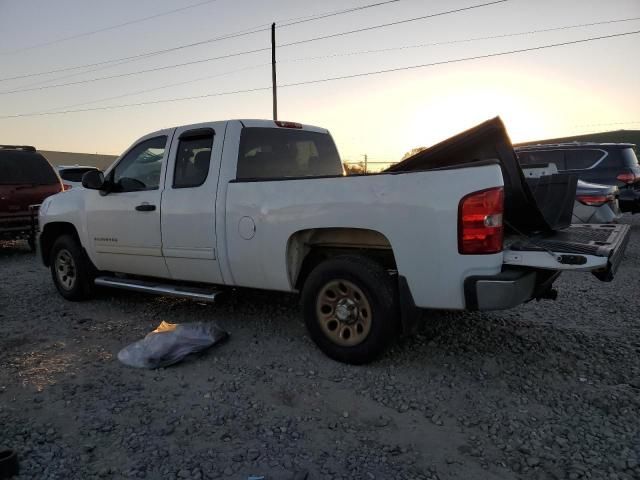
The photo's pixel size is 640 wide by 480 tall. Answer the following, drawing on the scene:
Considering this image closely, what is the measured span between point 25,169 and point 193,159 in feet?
22.4

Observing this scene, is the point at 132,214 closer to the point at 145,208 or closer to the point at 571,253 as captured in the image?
the point at 145,208

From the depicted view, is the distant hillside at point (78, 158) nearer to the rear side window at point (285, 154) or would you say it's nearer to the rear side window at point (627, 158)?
the rear side window at point (627, 158)

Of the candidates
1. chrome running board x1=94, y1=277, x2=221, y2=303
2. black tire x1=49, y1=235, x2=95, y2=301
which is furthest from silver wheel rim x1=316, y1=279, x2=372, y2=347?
black tire x1=49, y1=235, x2=95, y2=301

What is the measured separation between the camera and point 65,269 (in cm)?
617

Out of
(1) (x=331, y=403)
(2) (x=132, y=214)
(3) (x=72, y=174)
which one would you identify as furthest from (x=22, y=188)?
(1) (x=331, y=403)

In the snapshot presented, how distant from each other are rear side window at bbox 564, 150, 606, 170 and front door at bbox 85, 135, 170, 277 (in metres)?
9.23

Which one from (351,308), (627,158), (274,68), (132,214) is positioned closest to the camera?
(351,308)

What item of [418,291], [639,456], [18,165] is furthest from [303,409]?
[18,165]

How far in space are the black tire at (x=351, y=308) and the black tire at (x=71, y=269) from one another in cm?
322

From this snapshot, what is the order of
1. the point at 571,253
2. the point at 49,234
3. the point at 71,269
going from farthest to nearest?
1. the point at 49,234
2. the point at 71,269
3. the point at 571,253

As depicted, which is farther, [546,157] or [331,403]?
[546,157]

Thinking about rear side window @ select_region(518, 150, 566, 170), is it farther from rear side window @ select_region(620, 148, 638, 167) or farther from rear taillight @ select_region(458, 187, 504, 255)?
rear taillight @ select_region(458, 187, 504, 255)

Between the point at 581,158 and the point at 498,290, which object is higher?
the point at 581,158

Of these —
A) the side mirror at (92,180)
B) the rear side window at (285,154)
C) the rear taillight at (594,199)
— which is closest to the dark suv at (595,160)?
the rear taillight at (594,199)
